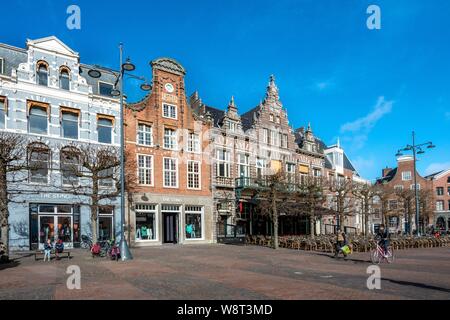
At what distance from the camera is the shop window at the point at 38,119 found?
2570 centimetres

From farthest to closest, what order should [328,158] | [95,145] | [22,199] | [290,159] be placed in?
1. [328,158]
2. [290,159]
3. [95,145]
4. [22,199]

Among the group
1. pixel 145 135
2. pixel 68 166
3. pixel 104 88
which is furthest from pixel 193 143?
pixel 68 166

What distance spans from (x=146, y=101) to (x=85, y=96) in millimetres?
4782

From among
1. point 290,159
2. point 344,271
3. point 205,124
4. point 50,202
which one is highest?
point 205,124

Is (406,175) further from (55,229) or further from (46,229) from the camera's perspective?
(46,229)

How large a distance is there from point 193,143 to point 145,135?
4503mm

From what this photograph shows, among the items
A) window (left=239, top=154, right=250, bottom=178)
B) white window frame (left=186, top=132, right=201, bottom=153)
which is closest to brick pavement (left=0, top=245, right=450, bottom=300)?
white window frame (left=186, top=132, right=201, bottom=153)

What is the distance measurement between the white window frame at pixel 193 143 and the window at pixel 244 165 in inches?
182

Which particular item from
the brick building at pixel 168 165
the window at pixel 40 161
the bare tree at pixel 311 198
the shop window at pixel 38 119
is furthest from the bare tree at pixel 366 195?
the shop window at pixel 38 119

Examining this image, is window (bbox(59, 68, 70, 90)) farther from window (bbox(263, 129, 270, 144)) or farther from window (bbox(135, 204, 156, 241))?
window (bbox(263, 129, 270, 144))
